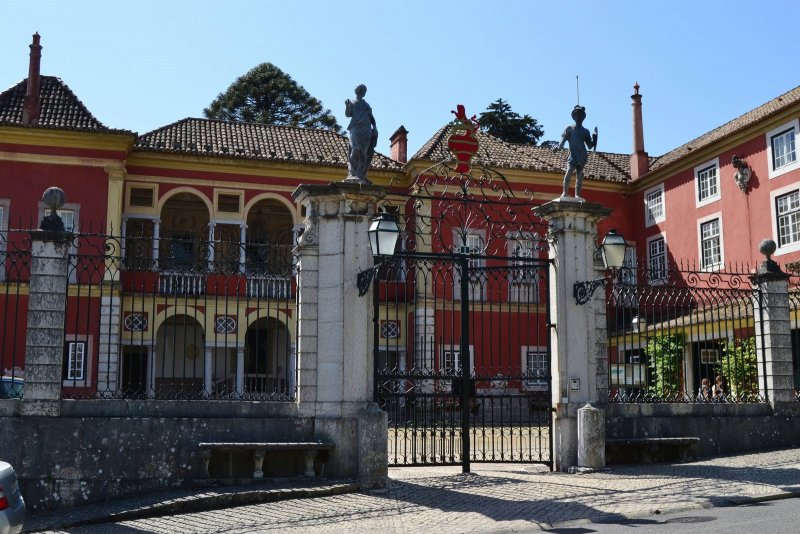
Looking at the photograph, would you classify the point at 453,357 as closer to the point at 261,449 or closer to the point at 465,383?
the point at 465,383

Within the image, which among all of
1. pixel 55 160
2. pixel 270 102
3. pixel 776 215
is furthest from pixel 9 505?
pixel 270 102

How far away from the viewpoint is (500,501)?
9.21 m

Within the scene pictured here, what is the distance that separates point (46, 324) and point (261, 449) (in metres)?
2.97

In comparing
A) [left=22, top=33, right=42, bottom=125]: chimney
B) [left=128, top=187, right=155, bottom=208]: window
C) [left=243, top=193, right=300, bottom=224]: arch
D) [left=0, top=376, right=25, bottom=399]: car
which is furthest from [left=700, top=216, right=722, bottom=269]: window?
[left=22, top=33, right=42, bottom=125]: chimney

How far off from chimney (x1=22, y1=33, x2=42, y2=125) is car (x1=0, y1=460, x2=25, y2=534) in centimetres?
1917

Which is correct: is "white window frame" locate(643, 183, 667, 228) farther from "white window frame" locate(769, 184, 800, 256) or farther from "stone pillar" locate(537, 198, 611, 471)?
"stone pillar" locate(537, 198, 611, 471)

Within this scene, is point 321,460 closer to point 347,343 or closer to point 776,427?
point 347,343

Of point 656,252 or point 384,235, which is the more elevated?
point 656,252

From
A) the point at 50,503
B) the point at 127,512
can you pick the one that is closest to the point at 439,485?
the point at 127,512

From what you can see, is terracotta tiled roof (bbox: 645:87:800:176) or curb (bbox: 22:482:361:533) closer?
curb (bbox: 22:482:361:533)

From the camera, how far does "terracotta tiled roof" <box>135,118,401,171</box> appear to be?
25594 mm

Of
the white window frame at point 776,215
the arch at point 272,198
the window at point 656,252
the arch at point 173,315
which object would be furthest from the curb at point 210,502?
the window at point 656,252

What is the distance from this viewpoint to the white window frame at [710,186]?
26.1 metres

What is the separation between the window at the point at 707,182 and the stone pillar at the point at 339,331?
1839 cm
